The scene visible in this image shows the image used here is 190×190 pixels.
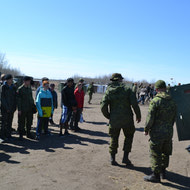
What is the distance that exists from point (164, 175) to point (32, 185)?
265 centimetres

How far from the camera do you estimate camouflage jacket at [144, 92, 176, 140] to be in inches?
173

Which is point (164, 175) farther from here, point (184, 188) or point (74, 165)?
point (74, 165)

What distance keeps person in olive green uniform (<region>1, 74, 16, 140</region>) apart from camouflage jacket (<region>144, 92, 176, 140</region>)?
4.40m

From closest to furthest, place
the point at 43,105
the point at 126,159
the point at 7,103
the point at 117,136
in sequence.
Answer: the point at 117,136, the point at 126,159, the point at 7,103, the point at 43,105

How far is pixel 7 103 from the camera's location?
6918 mm

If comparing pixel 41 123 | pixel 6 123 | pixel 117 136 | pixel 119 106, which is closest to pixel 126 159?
pixel 117 136

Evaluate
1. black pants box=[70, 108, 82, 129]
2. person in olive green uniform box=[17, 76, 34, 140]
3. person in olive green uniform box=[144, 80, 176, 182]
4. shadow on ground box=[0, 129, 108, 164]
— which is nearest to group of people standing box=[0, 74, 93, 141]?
person in olive green uniform box=[17, 76, 34, 140]

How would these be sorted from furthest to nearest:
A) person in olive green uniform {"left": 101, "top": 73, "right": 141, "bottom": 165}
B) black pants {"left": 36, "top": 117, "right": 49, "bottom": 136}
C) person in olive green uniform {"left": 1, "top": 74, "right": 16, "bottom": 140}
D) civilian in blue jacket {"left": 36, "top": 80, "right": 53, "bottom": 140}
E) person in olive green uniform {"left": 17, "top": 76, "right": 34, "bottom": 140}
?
black pants {"left": 36, "top": 117, "right": 49, "bottom": 136} < civilian in blue jacket {"left": 36, "top": 80, "right": 53, "bottom": 140} < person in olive green uniform {"left": 17, "top": 76, "right": 34, "bottom": 140} < person in olive green uniform {"left": 1, "top": 74, "right": 16, "bottom": 140} < person in olive green uniform {"left": 101, "top": 73, "right": 141, "bottom": 165}

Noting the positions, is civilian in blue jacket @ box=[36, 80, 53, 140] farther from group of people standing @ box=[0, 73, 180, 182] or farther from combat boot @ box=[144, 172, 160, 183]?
combat boot @ box=[144, 172, 160, 183]

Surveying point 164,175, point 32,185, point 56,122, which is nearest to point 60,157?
point 32,185

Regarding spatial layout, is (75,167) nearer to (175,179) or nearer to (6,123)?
(175,179)

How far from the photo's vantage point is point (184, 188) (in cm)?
435

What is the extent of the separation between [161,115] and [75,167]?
7.45ft

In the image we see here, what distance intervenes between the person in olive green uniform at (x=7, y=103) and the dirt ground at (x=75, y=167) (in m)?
0.44
